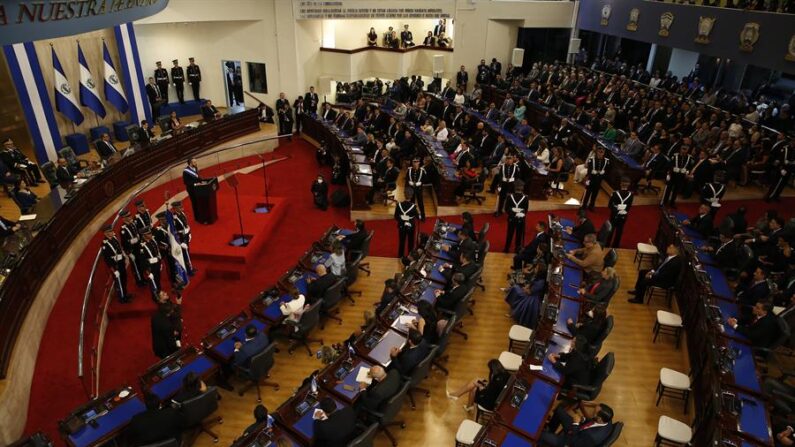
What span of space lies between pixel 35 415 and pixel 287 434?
4138mm

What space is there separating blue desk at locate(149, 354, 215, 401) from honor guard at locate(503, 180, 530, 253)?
6.64m

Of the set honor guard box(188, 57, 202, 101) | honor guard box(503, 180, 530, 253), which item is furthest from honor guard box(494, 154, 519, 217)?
honor guard box(188, 57, 202, 101)

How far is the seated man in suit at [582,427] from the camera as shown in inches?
237

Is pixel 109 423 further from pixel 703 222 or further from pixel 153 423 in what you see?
pixel 703 222

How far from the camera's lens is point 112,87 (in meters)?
16.5

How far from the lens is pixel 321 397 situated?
280 inches

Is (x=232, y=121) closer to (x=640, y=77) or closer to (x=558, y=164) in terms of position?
(x=558, y=164)

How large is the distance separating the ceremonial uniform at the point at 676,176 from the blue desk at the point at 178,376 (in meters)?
11.3

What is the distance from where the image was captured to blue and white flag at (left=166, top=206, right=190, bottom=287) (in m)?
10.2

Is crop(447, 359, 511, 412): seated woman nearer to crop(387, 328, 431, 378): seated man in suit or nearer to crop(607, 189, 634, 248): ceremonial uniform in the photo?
crop(387, 328, 431, 378): seated man in suit

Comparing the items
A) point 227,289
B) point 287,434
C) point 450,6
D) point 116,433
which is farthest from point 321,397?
point 450,6

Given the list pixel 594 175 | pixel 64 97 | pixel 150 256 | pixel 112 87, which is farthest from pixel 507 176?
pixel 112 87

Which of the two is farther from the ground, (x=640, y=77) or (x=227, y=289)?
(x=640, y=77)

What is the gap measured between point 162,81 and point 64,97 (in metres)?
5.09
